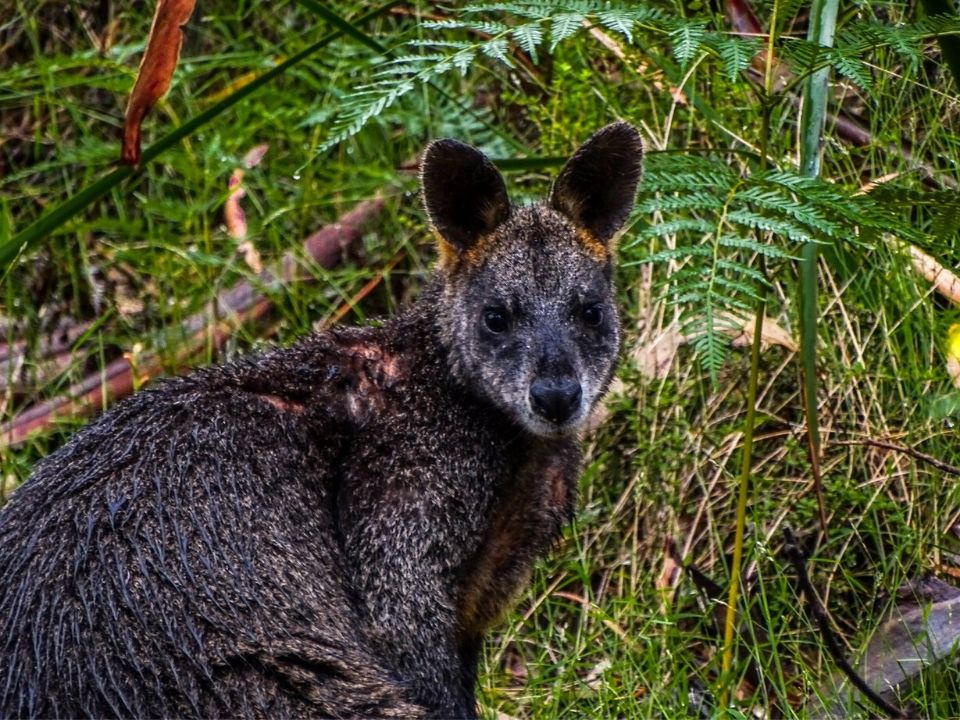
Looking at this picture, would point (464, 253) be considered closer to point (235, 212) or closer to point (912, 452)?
point (912, 452)

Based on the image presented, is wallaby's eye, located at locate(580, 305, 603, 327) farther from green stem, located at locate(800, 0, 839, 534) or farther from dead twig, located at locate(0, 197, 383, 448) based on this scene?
dead twig, located at locate(0, 197, 383, 448)

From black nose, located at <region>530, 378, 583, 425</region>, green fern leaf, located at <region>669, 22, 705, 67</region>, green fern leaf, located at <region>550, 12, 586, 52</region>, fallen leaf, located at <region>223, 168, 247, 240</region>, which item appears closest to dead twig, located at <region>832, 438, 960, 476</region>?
black nose, located at <region>530, 378, 583, 425</region>

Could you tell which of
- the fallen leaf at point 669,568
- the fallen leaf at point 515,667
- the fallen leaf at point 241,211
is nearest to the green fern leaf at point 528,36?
the fallen leaf at point 669,568

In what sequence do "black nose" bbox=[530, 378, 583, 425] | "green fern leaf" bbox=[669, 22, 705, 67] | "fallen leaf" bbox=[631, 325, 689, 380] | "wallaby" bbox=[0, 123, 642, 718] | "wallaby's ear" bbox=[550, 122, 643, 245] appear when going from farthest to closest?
"fallen leaf" bbox=[631, 325, 689, 380]
"wallaby's ear" bbox=[550, 122, 643, 245]
"black nose" bbox=[530, 378, 583, 425]
"green fern leaf" bbox=[669, 22, 705, 67]
"wallaby" bbox=[0, 123, 642, 718]

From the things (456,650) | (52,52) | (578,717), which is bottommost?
(578,717)

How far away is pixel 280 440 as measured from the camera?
457cm

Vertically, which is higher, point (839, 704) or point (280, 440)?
point (280, 440)

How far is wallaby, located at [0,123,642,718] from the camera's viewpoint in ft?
13.4

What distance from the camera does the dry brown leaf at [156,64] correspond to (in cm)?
486

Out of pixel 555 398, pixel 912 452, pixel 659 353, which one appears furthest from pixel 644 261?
pixel 659 353

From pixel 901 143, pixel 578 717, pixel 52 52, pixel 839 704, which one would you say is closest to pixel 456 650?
pixel 578 717

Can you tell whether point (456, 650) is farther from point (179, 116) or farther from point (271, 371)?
point (179, 116)

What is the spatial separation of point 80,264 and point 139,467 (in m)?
3.67

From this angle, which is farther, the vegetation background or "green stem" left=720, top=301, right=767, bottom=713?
"green stem" left=720, top=301, right=767, bottom=713
